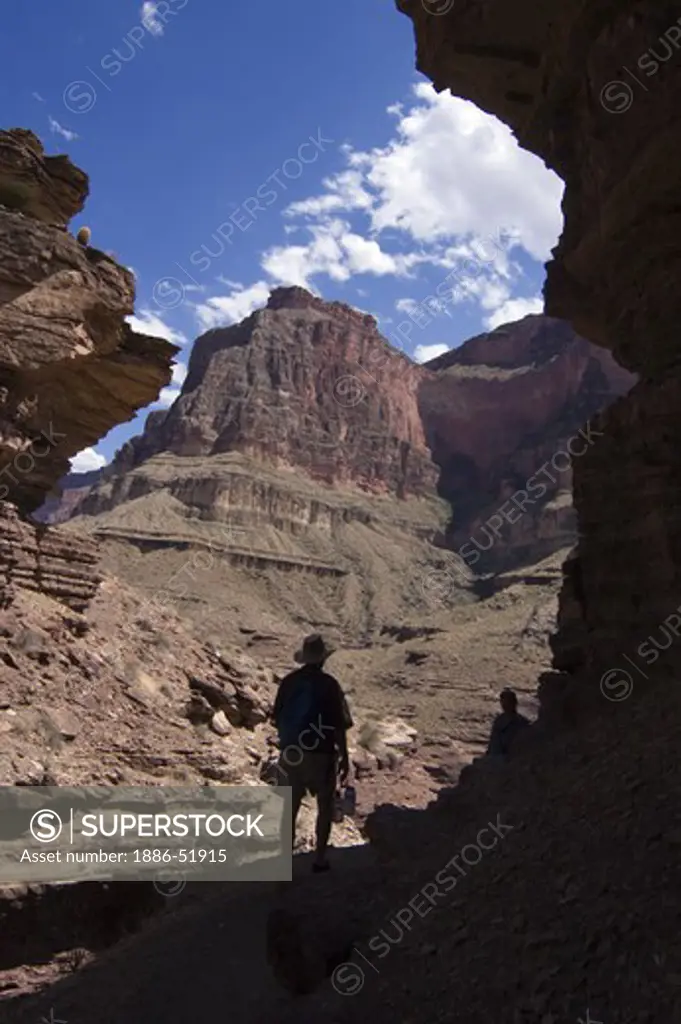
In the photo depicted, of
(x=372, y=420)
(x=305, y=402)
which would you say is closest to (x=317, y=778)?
(x=305, y=402)

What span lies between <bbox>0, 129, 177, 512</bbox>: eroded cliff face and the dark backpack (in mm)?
10728

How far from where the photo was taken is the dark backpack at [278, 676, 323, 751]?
5.56 m

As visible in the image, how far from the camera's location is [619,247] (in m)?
7.84

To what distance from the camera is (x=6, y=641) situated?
12.6 metres

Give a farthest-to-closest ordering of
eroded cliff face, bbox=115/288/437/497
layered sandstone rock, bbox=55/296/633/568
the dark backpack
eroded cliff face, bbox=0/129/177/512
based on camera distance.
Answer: eroded cliff face, bbox=115/288/437/497, layered sandstone rock, bbox=55/296/633/568, eroded cliff face, bbox=0/129/177/512, the dark backpack

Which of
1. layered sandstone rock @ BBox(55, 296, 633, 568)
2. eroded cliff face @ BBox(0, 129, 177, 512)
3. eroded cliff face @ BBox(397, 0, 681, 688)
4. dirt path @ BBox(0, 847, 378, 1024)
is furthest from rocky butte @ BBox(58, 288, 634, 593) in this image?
dirt path @ BBox(0, 847, 378, 1024)

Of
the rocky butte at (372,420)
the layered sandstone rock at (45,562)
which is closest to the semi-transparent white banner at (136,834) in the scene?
the layered sandstone rock at (45,562)

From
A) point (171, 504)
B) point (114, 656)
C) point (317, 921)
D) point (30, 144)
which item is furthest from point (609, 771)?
point (171, 504)

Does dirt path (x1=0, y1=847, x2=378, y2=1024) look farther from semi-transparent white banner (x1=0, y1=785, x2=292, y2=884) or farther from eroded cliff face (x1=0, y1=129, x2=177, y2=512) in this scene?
eroded cliff face (x1=0, y1=129, x2=177, y2=512)

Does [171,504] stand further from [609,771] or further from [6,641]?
[609,771]

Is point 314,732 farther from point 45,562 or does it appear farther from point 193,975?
point 45,562

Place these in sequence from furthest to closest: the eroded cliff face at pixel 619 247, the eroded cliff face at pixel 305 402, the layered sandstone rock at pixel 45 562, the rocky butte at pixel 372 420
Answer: the eroded cliff face at pixel 305 402, the rocky butte at pixel 372 420, the layered sandstone rock at pixel 45 562, the eroded cliff face at pixel 619 247

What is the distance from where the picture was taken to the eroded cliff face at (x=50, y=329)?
46.6 ft

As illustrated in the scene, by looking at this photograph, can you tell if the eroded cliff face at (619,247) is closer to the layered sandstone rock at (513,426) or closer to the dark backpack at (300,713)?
the dark backpack at (300,713)
